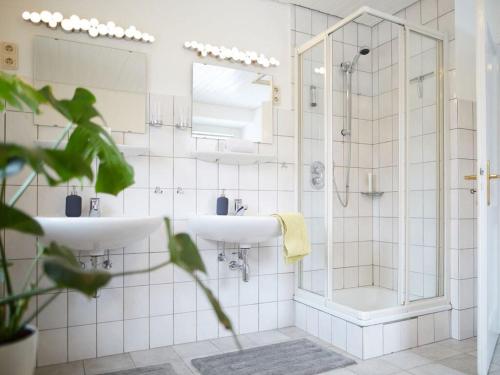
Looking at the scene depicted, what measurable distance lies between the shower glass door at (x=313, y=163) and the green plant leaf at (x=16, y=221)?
193cm

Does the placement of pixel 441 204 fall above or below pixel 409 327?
above

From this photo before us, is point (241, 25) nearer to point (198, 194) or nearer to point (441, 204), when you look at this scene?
point (198, 194)

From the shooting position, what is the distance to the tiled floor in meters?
2.17

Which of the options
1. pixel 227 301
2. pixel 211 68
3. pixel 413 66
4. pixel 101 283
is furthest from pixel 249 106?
pixel 101 283

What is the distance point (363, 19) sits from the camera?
8.16ft

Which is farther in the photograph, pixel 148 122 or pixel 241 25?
pixel 241 25

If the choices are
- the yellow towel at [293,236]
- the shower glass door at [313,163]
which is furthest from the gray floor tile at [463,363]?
the yellow towel at [293,236]

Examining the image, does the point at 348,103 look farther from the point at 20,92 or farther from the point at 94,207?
the point at 20,92

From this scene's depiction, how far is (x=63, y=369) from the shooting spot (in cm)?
222

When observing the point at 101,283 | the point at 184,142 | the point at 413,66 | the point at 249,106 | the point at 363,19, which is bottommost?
the point at 101,283

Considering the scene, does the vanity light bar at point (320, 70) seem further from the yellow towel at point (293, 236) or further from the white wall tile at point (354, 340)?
the white wall tile at point (354, 340)

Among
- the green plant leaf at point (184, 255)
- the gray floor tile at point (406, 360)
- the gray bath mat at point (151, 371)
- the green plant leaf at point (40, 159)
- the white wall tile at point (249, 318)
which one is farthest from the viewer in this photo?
the white wall tile at point (249, 318)

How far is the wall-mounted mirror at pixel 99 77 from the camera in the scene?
2.29 meters

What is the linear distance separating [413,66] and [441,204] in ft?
3.02
